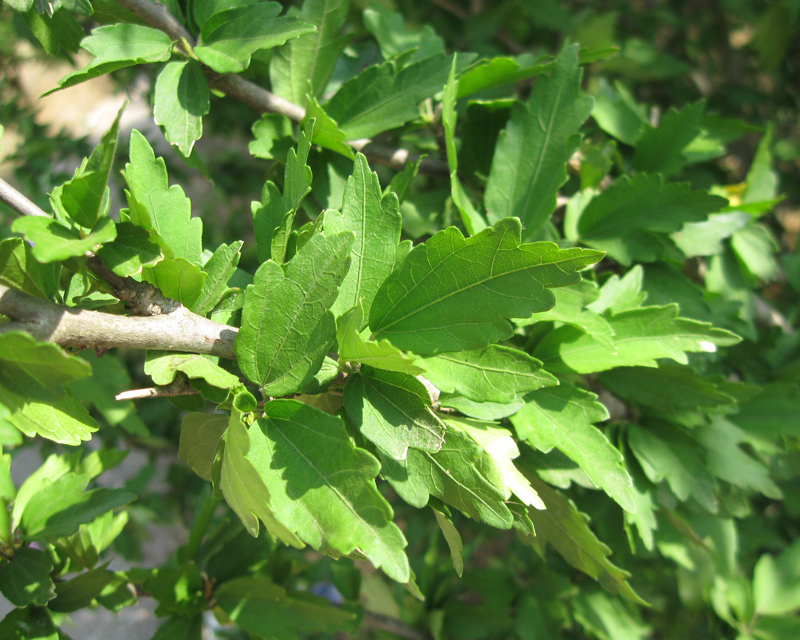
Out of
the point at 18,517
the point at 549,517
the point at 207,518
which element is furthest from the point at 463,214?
the point at 18,517

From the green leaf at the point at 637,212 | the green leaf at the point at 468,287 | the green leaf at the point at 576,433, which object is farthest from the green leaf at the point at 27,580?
the green leaf at the point at 637,212

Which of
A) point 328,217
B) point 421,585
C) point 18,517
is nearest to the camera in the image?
point 328,217

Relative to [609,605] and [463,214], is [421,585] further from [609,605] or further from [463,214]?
[463,214]

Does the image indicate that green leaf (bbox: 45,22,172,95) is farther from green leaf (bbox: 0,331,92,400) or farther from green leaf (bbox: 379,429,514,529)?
green leaf (bbox: 379,429,514,529)

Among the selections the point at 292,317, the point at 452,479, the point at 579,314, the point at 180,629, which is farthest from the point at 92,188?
the point at 180,629

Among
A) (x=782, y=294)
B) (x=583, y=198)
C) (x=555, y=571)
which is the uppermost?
(x=583, y=198)

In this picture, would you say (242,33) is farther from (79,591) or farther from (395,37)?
(79,591)

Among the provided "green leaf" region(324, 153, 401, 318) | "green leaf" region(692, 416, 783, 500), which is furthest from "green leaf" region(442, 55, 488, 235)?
"green leaf" region(692, 416, 783, 500)
